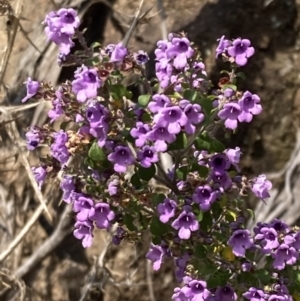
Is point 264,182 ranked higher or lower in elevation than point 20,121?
higher

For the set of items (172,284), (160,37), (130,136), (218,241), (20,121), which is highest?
(130,136)

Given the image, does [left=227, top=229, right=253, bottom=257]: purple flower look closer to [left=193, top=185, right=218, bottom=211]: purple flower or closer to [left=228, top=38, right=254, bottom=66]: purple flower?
[left=193, top=185, right=218, bottom=211]: purple flower

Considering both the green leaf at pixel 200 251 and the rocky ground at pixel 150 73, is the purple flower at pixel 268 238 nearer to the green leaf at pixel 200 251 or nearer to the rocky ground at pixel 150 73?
the green leaf at pixel 200 251

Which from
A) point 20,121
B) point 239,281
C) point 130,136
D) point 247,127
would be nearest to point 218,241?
point 239,281

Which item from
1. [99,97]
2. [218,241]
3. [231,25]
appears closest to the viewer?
[99,97]

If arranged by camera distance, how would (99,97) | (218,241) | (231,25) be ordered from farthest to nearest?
1. (231,25)
2. (218,241)
3. (99,97)

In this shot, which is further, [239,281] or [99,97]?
[239,281]

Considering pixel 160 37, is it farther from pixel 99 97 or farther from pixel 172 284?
pixel 99 97
